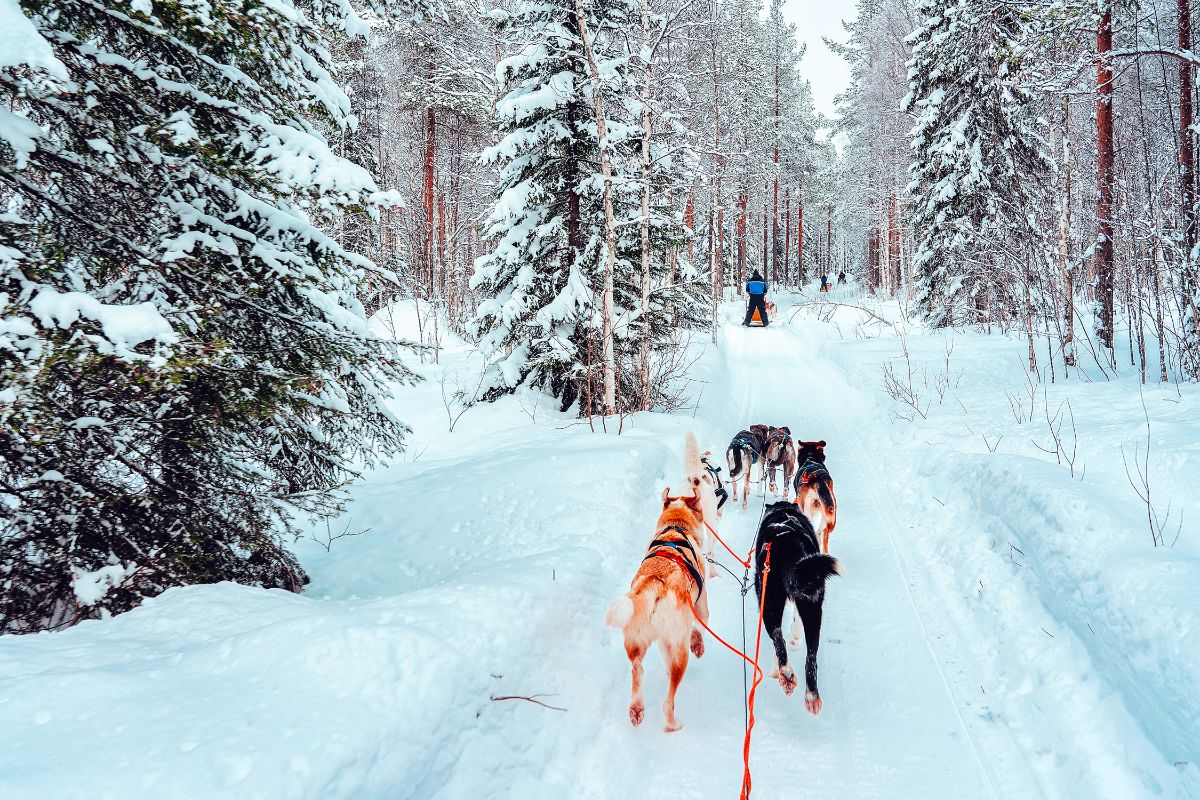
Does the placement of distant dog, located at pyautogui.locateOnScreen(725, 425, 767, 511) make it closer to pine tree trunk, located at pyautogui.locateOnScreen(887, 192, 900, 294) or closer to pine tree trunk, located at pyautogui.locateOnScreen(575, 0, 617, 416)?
pine tree trunk, located at pyautogui.locateOnScreen(575, 0, 617, 416)

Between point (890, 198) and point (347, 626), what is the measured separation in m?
33.2

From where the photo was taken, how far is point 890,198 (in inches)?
1141

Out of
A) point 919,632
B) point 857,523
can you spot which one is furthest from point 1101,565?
point 857,523

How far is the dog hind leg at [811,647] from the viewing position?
11.8ft

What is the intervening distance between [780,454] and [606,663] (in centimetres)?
456

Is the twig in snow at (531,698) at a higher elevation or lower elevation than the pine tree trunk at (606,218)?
lower

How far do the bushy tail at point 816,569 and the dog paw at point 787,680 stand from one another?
60 cm

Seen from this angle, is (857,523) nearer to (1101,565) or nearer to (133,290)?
(1101,565)

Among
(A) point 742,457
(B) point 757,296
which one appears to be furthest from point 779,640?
(B) point 757,296

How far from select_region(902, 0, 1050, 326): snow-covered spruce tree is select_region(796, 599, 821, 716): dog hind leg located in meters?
14.2

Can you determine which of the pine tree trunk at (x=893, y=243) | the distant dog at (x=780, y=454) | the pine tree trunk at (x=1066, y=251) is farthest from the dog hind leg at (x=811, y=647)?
the pine tree trunk at (x=893, y=243)

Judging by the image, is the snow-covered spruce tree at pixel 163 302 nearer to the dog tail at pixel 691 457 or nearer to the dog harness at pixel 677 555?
the dog harness at pixel 677 555

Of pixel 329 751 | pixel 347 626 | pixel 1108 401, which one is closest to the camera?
pixel 329 751

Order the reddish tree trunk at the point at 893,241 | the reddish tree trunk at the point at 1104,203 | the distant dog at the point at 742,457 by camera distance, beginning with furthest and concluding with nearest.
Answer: the reddish tree trunk at the point at 893,241, the reddish tree trunk at the point at 1104,203, the distant dog at the point at 742,457
